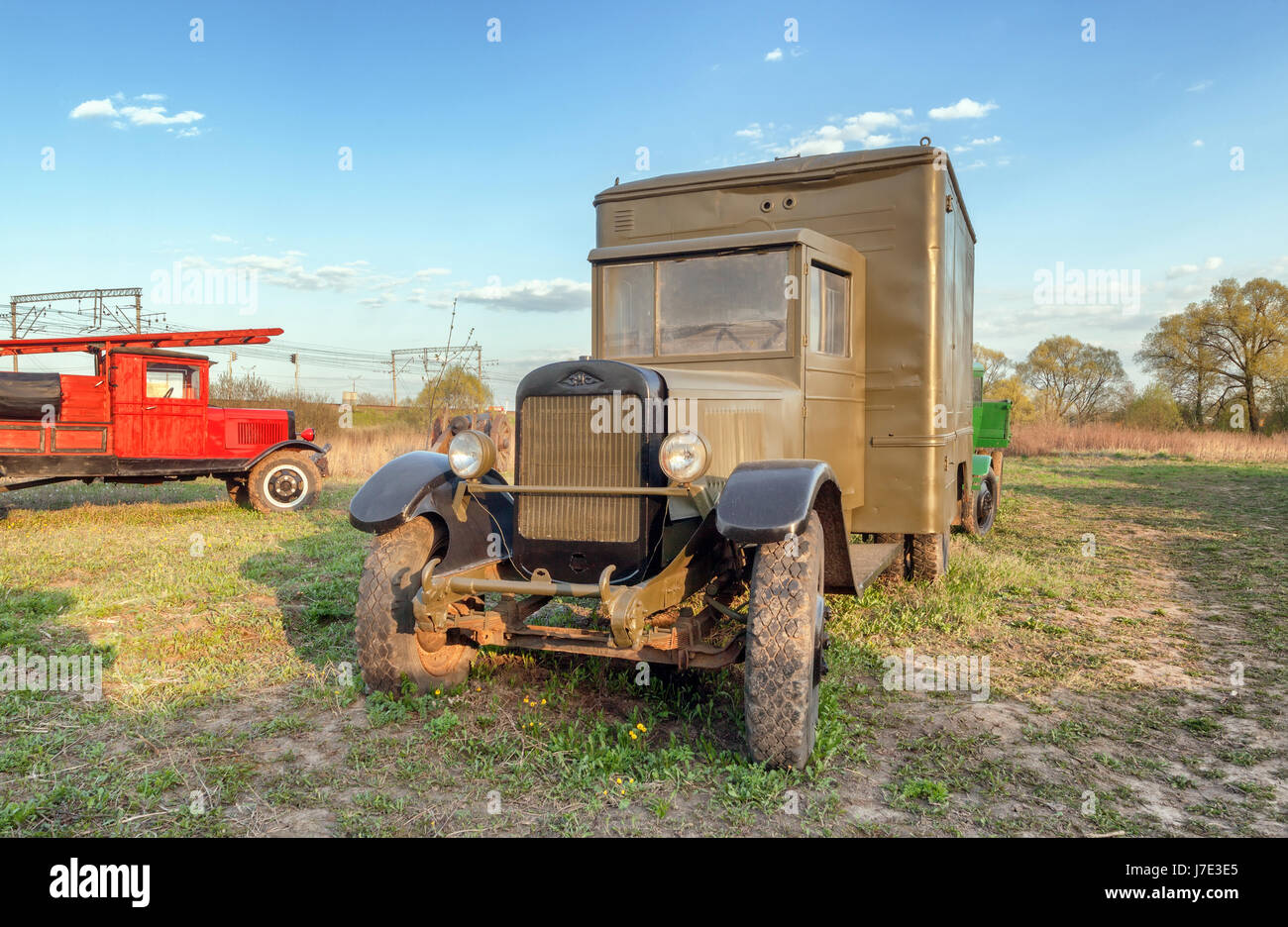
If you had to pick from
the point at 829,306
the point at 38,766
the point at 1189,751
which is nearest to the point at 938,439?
the point at 829,306

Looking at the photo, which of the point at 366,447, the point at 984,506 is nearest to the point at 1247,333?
the point at 984,506

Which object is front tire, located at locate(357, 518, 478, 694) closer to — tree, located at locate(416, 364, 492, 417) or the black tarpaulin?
the black tarpaulin

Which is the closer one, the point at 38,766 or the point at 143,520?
the point at 38,766

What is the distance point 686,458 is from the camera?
345 cm

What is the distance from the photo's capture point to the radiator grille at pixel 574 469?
370 cm

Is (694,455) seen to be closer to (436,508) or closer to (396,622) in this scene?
(436,508)

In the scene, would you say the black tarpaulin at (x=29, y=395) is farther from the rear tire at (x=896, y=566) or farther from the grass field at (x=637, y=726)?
the rear tire at (x=896, y=566)

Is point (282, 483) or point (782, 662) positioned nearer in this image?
point (782, 662)

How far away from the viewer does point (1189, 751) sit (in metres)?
3.48

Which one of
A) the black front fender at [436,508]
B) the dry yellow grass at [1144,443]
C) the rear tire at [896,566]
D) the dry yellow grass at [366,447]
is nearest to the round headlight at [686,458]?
the black front fender at [436,508]

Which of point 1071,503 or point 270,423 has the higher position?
point 270,423

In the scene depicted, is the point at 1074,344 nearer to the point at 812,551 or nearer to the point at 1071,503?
the point at 1071,503

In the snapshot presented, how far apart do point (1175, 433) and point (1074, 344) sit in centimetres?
1405

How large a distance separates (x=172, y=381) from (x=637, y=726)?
10278 millimetres
